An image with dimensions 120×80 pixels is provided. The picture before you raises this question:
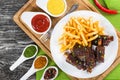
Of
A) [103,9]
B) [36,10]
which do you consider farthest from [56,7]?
[103,9]

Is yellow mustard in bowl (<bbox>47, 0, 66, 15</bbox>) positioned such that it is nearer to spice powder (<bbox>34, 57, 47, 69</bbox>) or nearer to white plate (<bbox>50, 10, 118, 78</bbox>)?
white plate (<bbox>50, 10, 118, 78</bbox>)

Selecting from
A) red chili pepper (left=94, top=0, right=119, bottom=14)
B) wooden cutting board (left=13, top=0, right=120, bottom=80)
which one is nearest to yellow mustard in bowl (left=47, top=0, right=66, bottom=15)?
wooden cutting board (left=13, top=0, right=120, bottom=80)

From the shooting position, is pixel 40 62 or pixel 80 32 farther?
pixel 40 62

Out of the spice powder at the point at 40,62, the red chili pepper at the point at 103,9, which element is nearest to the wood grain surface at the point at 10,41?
the spice powder at the point at 40,62

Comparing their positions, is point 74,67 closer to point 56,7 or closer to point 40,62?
point 40,62

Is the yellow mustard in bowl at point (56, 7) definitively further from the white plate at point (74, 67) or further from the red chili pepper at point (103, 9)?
the red chili pepper at point (103, 9)

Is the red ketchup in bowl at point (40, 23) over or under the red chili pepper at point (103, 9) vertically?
over
